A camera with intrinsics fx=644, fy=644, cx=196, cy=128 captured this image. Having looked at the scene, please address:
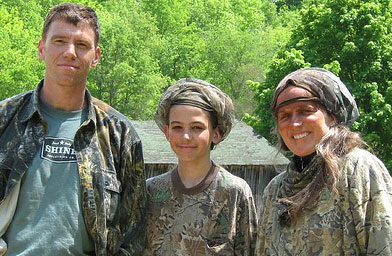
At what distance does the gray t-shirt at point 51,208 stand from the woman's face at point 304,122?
140 cm

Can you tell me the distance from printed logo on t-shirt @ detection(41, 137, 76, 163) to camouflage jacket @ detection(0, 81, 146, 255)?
0.04 meters

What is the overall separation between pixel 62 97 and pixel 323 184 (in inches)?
71.4

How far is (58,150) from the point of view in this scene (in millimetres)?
4160

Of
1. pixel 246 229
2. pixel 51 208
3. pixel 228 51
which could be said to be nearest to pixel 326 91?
pixel 246 229

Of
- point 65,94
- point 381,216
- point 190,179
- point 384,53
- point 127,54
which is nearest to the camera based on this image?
point 381,216

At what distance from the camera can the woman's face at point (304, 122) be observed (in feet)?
12.6

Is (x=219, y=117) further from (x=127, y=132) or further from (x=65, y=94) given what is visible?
(x=65, y=94)

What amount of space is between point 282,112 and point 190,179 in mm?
979

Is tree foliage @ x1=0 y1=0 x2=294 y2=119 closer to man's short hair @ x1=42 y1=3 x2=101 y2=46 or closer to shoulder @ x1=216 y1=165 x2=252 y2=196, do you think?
man's short hair @ x1=42 y1=3 x2=101 y2=46

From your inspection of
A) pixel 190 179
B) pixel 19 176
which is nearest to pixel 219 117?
pixel 190 179

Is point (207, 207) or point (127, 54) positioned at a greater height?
point (127, 54)

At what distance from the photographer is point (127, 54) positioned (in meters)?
51.3

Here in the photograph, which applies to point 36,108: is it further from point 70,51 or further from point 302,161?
point 302,161

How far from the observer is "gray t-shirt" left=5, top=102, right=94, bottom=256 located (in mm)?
3971
